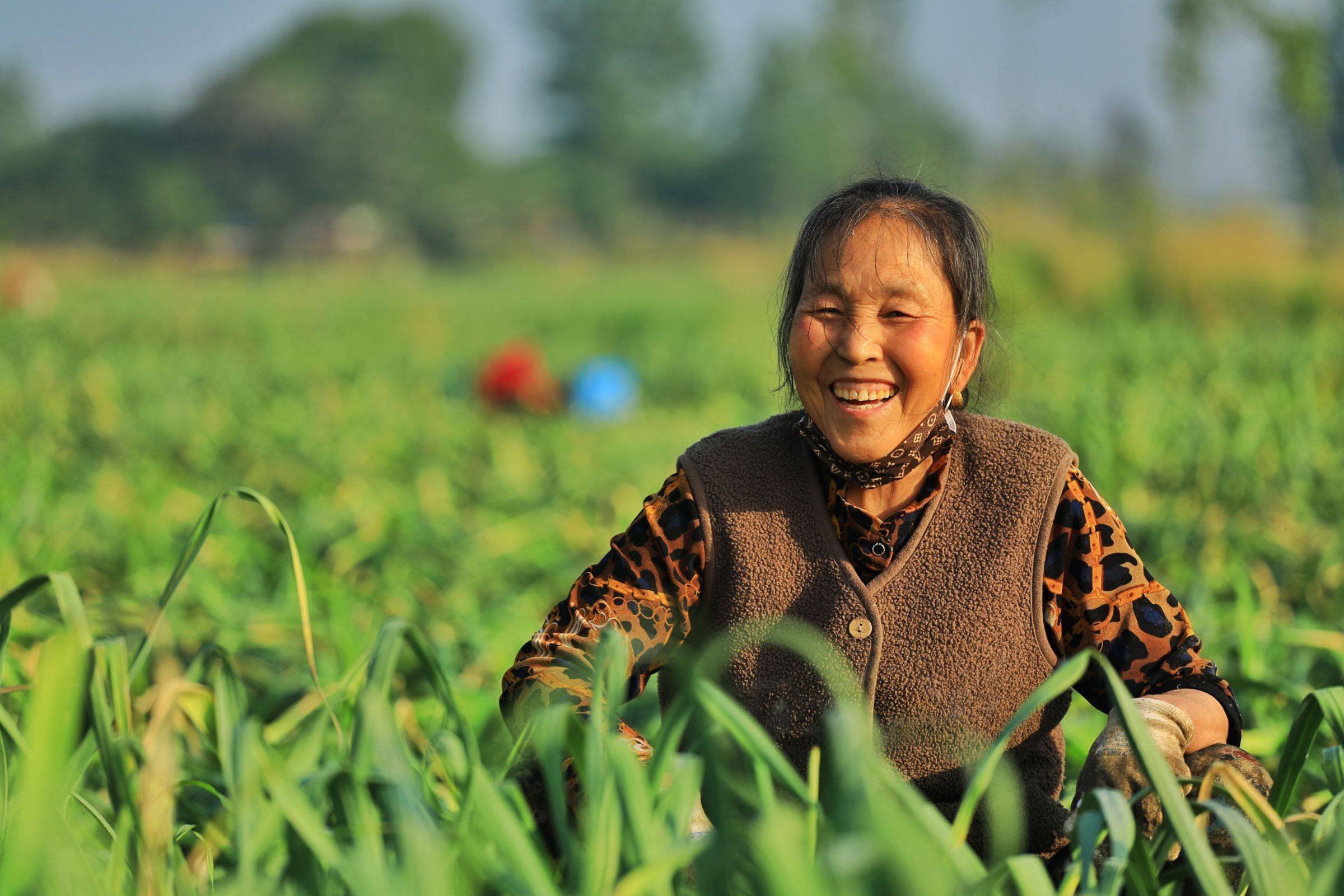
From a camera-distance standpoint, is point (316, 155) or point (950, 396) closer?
point (950, 396)

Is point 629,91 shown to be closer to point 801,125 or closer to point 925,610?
A: point 801,125

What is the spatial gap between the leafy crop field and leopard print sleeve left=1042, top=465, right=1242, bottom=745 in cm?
12

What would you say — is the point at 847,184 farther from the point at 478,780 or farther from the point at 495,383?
the point at 495,383

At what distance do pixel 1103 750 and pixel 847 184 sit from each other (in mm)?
678

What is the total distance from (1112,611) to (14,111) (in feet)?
254

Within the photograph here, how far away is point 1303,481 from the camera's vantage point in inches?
139

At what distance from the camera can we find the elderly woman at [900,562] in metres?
1.40

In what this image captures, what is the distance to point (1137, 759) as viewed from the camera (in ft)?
3.80

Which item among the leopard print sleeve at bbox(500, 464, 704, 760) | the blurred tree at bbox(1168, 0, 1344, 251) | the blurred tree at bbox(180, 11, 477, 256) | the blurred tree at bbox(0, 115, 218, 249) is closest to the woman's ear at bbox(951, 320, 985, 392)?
the leopard print sleeve at bbox(500, 464, 704, 760)

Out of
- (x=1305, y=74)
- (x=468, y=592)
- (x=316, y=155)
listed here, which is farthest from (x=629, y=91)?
(x=468, y=592)

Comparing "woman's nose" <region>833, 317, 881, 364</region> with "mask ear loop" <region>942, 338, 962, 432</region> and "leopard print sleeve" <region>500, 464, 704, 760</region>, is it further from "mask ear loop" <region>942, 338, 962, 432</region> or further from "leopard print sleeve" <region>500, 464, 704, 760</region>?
"leopard print sleeve" <region>500, 464, 704, 760</region>

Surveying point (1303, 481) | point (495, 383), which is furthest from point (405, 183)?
point (1303, 481)

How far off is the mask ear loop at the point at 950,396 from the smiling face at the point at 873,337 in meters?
0.04

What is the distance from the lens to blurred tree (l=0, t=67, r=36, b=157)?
67.4 meters
